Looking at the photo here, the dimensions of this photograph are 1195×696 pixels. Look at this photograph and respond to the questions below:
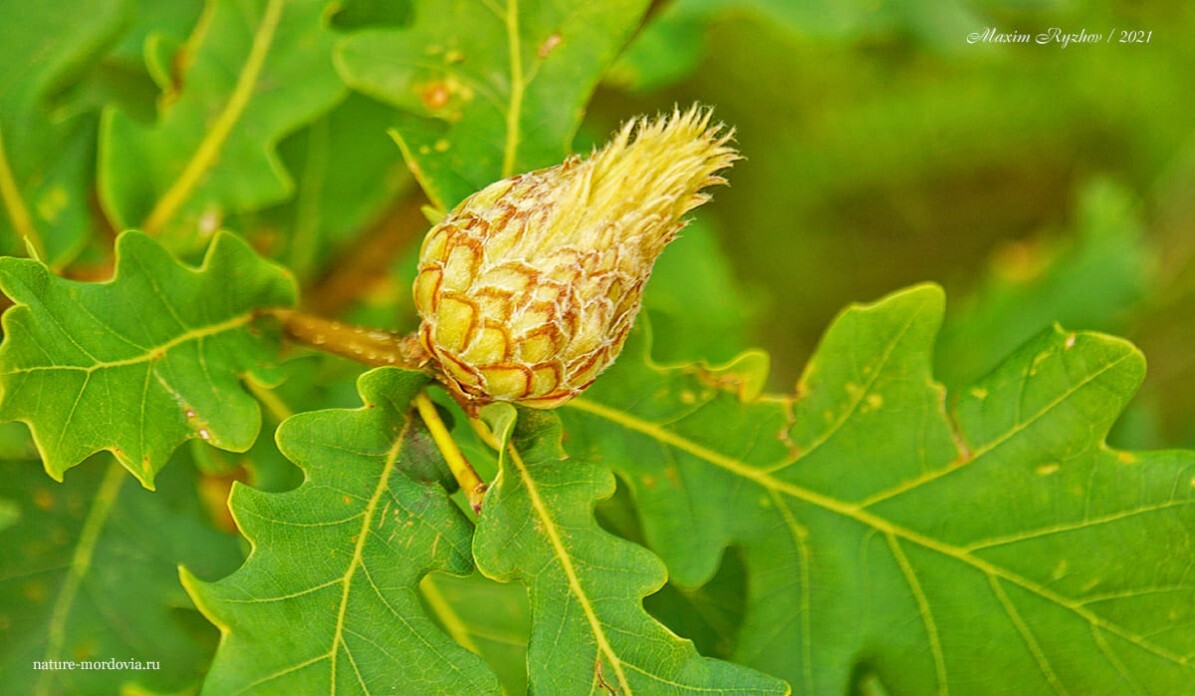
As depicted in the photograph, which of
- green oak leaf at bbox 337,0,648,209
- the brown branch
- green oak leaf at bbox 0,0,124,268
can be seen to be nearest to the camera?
green oak leaf at bbox 337,0,648,209

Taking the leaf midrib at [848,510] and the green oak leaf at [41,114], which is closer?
the leaf midrib at [848,510]

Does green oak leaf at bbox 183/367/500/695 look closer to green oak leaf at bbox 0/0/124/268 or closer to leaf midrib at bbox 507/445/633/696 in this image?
leaf midrib at bbox 507/445/633/696

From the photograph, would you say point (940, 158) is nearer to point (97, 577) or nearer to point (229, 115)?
point (229, 115)

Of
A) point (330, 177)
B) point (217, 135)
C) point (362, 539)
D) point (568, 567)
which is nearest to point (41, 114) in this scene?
point (217, 135)

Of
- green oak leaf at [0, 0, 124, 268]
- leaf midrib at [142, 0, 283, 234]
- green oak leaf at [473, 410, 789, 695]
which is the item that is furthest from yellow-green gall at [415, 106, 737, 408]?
green oak leaf at [0, 0, 124, 268]

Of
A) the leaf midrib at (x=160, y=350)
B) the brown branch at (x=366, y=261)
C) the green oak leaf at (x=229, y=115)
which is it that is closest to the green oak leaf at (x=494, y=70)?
the green oak leaf at (x=229, y=115)

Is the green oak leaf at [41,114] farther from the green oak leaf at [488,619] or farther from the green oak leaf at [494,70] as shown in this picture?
the green oak leaf at [488,619]

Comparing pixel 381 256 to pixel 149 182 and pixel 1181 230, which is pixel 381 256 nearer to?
pixel 149 182

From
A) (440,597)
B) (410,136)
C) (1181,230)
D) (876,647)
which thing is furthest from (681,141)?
(1181,230)
